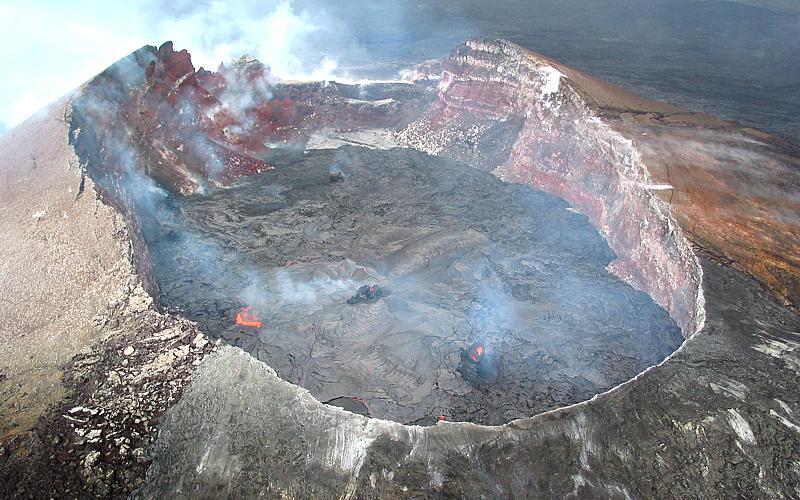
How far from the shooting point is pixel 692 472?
6562mm

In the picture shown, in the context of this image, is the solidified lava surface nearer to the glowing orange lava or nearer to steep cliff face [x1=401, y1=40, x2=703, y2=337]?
the glowing orange lava

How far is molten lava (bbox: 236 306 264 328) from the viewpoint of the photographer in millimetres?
9992

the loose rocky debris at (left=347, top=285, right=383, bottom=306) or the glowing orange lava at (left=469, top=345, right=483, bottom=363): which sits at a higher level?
the loose rocky debris at (left=347, top=285, right=383, bottom=306)

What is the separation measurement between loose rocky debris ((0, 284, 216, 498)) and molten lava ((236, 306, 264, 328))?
2064 millimetres

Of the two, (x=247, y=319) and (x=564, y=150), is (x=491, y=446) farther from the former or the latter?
(x=564, y=150)

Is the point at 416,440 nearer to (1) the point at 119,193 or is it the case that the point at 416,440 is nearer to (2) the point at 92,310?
(2) the point at 92,310

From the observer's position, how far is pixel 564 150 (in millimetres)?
16922

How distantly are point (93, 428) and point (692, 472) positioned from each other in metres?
7.26

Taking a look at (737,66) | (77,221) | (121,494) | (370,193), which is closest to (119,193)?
(77,221)

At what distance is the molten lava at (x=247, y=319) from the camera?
9992mm

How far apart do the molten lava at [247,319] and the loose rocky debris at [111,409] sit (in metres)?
2.06

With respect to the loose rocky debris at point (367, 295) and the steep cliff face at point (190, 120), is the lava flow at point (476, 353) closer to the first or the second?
the loose rocky debris at point (367, 295)

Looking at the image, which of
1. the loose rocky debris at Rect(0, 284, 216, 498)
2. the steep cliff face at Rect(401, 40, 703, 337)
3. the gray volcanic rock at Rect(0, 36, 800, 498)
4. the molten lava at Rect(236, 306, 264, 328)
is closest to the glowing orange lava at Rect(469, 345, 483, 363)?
the gray volcanic rock at Rect(0, 36, 800, 498)

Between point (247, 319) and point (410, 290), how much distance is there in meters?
3.53
